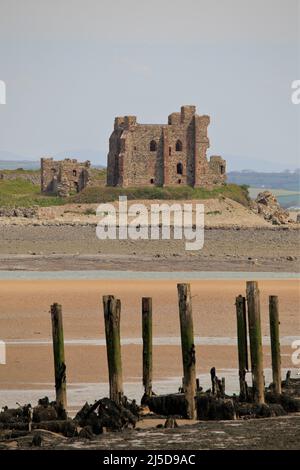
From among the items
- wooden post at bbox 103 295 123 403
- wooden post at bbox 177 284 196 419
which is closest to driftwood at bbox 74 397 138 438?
wooden post at bbox 103 295 123 403

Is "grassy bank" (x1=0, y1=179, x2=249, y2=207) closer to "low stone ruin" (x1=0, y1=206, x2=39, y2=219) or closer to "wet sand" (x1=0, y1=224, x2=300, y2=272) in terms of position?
"low stone ruin" (x1=0, y1=206, x2=39, y2=219)

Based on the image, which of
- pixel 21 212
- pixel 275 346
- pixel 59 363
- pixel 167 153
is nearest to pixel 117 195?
pixel 167 153

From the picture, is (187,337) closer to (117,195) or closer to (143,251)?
(143,251)

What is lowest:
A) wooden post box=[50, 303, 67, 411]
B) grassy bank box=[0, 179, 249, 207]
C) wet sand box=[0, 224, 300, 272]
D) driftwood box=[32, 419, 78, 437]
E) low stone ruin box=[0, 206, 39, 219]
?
driftwood box=[32, 419, 78, 437]

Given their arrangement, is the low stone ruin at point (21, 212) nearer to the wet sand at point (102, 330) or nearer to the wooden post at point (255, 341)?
the wet sand at point (102, 330)

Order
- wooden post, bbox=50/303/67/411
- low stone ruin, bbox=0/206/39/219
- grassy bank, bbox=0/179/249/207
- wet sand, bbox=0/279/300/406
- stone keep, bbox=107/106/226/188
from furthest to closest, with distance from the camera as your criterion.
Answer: stone keep, bbox=107/106/226/188 → grassy bank, bbox=0/179/249/207 → low stone ruin, bbox=0/206/39/219 → wet sand, bbox=0/279/300/406 → wooden post, bbox=50/303/67/411

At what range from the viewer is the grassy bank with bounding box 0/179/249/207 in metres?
74.3

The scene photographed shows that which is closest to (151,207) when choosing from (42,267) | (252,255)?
(252,255)

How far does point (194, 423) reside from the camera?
18172 millimetres

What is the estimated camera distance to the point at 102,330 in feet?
91.0

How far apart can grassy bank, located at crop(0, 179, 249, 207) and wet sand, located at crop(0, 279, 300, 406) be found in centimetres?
3372

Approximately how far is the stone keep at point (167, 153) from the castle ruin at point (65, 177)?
1.62 metres

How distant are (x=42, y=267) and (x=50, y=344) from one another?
69.7ft
